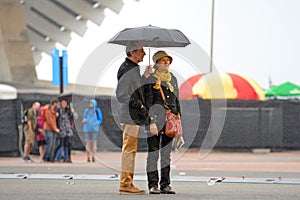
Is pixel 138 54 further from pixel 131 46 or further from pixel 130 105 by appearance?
pixel 130 105

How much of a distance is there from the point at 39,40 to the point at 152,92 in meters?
66.9

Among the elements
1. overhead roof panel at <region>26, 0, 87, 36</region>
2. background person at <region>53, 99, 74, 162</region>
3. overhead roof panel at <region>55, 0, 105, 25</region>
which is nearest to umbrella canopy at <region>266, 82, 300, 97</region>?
overhead roof panel at <region>55, 0, 105, 25</region>

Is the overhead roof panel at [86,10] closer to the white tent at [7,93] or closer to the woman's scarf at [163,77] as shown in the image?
the white tent at [7,93]

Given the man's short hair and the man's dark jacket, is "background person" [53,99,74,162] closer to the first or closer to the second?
the man's short hair

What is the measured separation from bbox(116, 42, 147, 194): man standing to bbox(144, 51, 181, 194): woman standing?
16cm

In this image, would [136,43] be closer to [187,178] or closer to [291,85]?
[187,178]

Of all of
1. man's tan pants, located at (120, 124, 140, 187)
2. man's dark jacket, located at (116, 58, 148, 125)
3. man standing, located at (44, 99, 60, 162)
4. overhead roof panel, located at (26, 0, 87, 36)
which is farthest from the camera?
overhead roof panel, located at (26, 0, 87, 36)

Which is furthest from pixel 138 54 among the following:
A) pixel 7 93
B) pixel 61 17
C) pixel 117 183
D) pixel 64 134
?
pixel 61 17

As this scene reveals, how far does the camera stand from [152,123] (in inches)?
490

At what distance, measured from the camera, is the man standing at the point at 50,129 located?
2473 cm

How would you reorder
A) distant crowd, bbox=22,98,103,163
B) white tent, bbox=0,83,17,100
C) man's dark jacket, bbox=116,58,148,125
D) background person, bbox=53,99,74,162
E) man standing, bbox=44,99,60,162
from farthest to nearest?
1. white tent, bbox=0,83,17,100
2. man standing, bbox=44,99,60,162
3. background person, bbox=53,99,74,162
4. distant crowd, bbox=22,98,103,163
5. man's dark jacket, bbox=116,58,148,125

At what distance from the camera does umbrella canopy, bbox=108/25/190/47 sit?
12352 millimetres

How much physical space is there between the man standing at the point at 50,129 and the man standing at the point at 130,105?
1220 centimetres

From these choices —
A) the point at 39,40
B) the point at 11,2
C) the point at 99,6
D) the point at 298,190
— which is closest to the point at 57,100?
the point at 298,190
